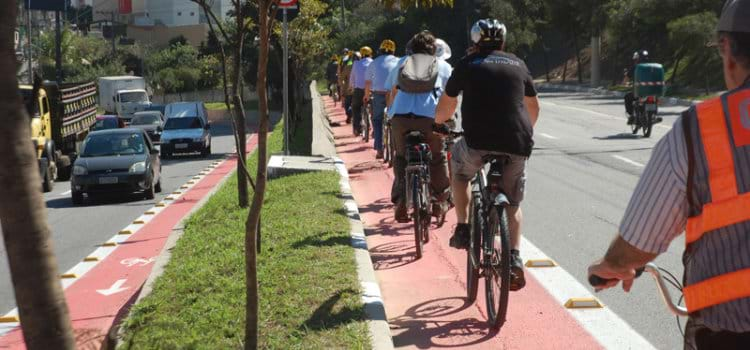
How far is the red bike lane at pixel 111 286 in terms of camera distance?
27.2ft

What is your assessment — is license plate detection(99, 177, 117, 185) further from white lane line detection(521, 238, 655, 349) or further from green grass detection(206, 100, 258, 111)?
green grass detection(206, 100, 258, 111)

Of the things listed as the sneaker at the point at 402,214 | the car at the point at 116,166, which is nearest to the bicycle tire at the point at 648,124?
the car at the point at 116,166

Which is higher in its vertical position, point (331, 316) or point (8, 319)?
point (331, 316)

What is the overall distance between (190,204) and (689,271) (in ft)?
54.3

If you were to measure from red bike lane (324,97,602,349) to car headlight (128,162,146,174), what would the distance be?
1033 centimetres

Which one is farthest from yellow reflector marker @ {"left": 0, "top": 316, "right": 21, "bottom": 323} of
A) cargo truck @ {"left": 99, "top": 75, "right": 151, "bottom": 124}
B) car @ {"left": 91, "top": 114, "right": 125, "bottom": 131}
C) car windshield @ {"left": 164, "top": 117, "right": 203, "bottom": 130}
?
cargo truck @ {"left": 99, "top": 75, "right": 151, "bottom": 124}

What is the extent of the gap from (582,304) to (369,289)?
1.43 m

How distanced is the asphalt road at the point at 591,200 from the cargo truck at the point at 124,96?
33106 millimetres

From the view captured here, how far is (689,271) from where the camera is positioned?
305cm

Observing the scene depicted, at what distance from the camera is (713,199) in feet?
9.48

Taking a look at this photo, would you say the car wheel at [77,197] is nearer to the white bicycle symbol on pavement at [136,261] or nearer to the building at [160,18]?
the white bicycle symbol on pavement at [136,261]

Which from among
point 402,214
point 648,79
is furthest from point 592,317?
point 648,79

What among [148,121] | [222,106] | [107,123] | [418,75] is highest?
[418,75]

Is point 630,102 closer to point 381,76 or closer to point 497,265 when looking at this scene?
point 381,76
